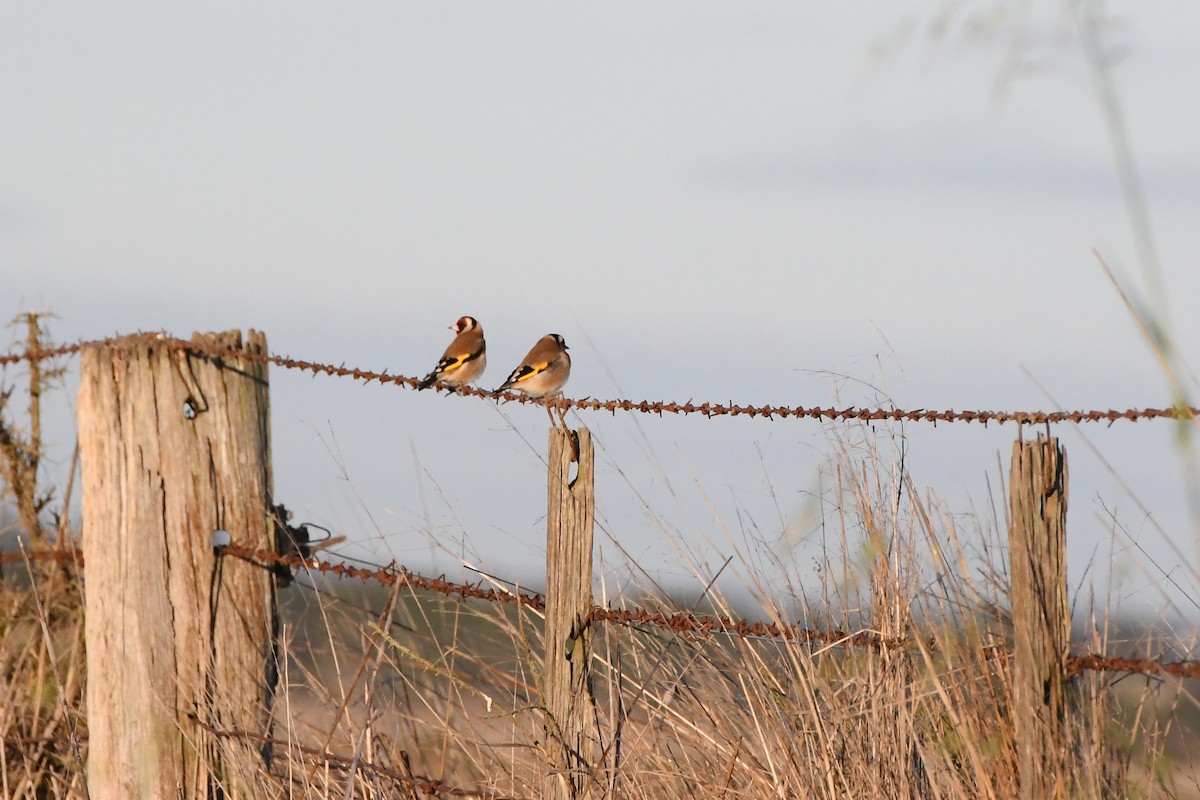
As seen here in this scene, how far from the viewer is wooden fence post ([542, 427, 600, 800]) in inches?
130

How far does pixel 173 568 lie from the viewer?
12.4 ft

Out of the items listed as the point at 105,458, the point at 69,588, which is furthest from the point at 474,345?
the point at 105,458

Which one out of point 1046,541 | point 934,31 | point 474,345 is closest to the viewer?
point 934,31

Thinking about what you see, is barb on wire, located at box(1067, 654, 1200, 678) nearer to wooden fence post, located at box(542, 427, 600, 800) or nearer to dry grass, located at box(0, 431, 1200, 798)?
dry grass, located at box(0, 431, 1200, 798)

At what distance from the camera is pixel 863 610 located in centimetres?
345

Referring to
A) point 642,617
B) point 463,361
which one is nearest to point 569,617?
point 642,617

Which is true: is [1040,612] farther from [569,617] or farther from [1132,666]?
[569,617]

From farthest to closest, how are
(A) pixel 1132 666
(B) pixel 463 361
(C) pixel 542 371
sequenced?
(B) pixel 463 361 → (C) pixel 542 371 → (A) pixel 1132 666

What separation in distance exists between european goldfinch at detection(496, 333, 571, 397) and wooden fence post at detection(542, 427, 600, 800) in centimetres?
359

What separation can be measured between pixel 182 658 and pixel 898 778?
6.22 ft

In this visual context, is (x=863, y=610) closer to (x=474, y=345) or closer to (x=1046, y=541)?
(x=1046, y=541)

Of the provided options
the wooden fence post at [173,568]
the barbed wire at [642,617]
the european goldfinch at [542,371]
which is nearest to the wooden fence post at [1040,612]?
the barbed wire at [642,617]

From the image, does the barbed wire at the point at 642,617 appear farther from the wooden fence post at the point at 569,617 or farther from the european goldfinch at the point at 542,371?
the european goldfinch at the point at 542,371

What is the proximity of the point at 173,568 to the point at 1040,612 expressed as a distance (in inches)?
89.0
